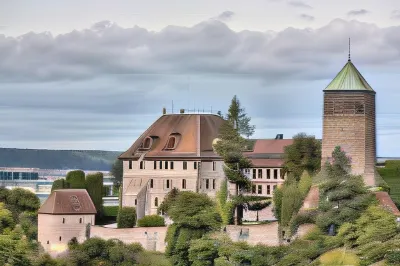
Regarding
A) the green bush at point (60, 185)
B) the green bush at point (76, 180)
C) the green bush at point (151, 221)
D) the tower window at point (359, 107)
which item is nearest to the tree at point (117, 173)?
the green bush at point (76, 180)

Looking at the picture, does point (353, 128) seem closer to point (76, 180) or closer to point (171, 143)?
point (171, 143)

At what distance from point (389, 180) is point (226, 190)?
929 cm

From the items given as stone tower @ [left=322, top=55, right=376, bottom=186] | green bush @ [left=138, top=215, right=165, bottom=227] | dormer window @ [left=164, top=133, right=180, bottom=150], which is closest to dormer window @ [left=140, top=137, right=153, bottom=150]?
dormer window @ [left=164, top=133, right=180, bottom=150]

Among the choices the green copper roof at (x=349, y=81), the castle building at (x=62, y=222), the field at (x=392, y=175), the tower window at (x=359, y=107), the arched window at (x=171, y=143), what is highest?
the green copper roof at (x=349, y=81)

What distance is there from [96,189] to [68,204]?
8.11 meters

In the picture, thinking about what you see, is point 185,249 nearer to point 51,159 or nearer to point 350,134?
point 350,134

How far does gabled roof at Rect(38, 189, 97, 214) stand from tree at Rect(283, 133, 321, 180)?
34.3ft

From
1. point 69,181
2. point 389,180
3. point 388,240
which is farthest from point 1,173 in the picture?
point 388,240

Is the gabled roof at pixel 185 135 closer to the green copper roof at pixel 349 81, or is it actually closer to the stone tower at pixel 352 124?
the green copper roof at pixel 349 81

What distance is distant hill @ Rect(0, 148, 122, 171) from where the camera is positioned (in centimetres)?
16638

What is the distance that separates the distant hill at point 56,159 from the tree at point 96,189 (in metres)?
88.2

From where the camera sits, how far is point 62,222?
64250 millimetres

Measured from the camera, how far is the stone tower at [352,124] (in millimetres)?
57938

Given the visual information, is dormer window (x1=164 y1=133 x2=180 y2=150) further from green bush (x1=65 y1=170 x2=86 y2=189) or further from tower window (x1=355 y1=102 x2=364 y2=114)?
tower window (x1=355 y1=102 x2=364 y2=114)
